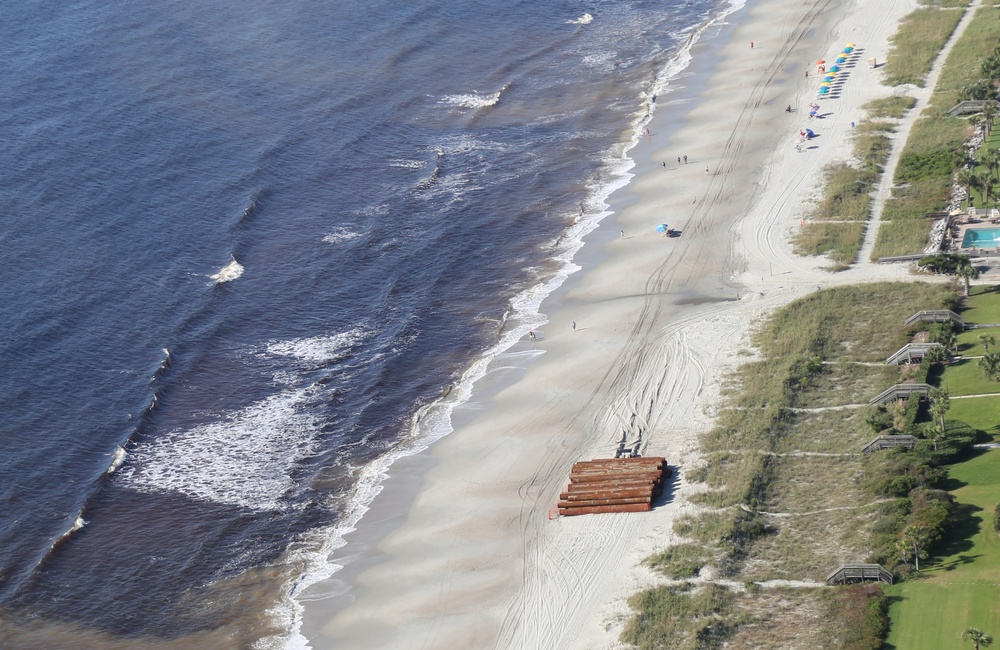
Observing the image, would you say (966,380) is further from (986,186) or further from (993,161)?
(993,161)

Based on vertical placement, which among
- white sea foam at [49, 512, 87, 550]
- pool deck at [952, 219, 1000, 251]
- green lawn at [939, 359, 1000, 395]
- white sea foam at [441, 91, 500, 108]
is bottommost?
white sea foam at [49, 512, 87, 550]

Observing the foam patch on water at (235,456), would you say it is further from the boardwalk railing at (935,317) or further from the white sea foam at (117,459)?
the boardwalk railing at (935,317)

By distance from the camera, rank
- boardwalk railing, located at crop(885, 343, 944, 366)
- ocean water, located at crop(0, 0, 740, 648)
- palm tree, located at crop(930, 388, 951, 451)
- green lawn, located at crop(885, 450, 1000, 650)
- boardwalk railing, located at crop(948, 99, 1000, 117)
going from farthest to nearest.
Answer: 1. boardwalk railing, located at crop(948, 99, 1000, 117)
2. boardwalk railing, located at crop(885, 343, 944, 366)
3. ocean water, located at crop(0, 0, 740, 648)
4. palm tree, located at crop(930, 388, 951, 451)
5. green lawn, located at crop(885, 450, 1000, 650)

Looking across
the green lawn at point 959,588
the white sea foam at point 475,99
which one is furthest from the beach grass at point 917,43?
the green lawn at point 959,588

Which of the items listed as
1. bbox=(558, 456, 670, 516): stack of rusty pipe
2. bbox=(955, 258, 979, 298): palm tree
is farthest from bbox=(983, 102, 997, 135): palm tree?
bbox=(558, 456, 670, 516): stack of rusty pipe

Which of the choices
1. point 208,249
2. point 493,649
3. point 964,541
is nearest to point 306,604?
point 493,649

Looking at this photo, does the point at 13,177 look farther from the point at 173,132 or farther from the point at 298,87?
the point at 298,87

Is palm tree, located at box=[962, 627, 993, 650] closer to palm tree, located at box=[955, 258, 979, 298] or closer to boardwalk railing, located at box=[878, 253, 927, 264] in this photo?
palm tree, located at box=[955, 258, 979, 298]
